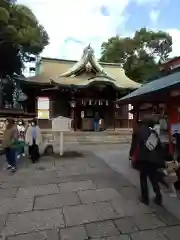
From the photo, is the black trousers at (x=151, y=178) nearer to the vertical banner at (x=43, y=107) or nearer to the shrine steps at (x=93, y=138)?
the shrine steps at (x=93, y=138)

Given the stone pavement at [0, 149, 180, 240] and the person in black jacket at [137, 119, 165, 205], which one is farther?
the person in black jacket at [137, 119, 165, 205]

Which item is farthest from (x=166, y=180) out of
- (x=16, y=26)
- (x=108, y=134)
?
(x=16, y=26)

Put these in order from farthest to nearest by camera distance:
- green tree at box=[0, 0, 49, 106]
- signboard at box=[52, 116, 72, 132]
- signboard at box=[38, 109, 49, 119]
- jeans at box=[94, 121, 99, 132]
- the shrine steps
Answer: signboard at box=[38, 109, 49, 119] < jeans at box=[94, 121, 99, 132] < green tree at box=[0, 0, 49, 106] < the shrine steps < signboard at box=[52, 116, 72, 132]

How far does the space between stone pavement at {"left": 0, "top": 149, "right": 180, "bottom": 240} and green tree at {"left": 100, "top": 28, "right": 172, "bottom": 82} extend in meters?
33.9

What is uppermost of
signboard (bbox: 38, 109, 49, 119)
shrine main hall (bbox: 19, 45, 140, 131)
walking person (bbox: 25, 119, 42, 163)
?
shrine main hall (bbox: 19, 45, 140, 131)

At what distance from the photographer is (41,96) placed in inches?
846

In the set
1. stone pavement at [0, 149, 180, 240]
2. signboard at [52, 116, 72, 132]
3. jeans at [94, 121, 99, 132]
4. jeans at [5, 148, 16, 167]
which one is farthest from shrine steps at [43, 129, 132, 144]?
stone pavement at [0, 149, 180, 240]

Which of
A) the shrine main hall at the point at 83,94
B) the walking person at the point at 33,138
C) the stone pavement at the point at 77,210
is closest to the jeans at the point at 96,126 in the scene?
the shrine main hall at the point at 83,94

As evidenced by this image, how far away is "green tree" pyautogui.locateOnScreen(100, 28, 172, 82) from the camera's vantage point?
40.1 meters

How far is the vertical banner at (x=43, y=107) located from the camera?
21.2m

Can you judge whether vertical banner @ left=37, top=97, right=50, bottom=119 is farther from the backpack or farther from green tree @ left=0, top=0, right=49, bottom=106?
the backpack

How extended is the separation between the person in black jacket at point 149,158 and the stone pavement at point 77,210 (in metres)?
0.33

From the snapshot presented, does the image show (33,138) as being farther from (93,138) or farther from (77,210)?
(93,138)

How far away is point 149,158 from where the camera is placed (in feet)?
16.5
